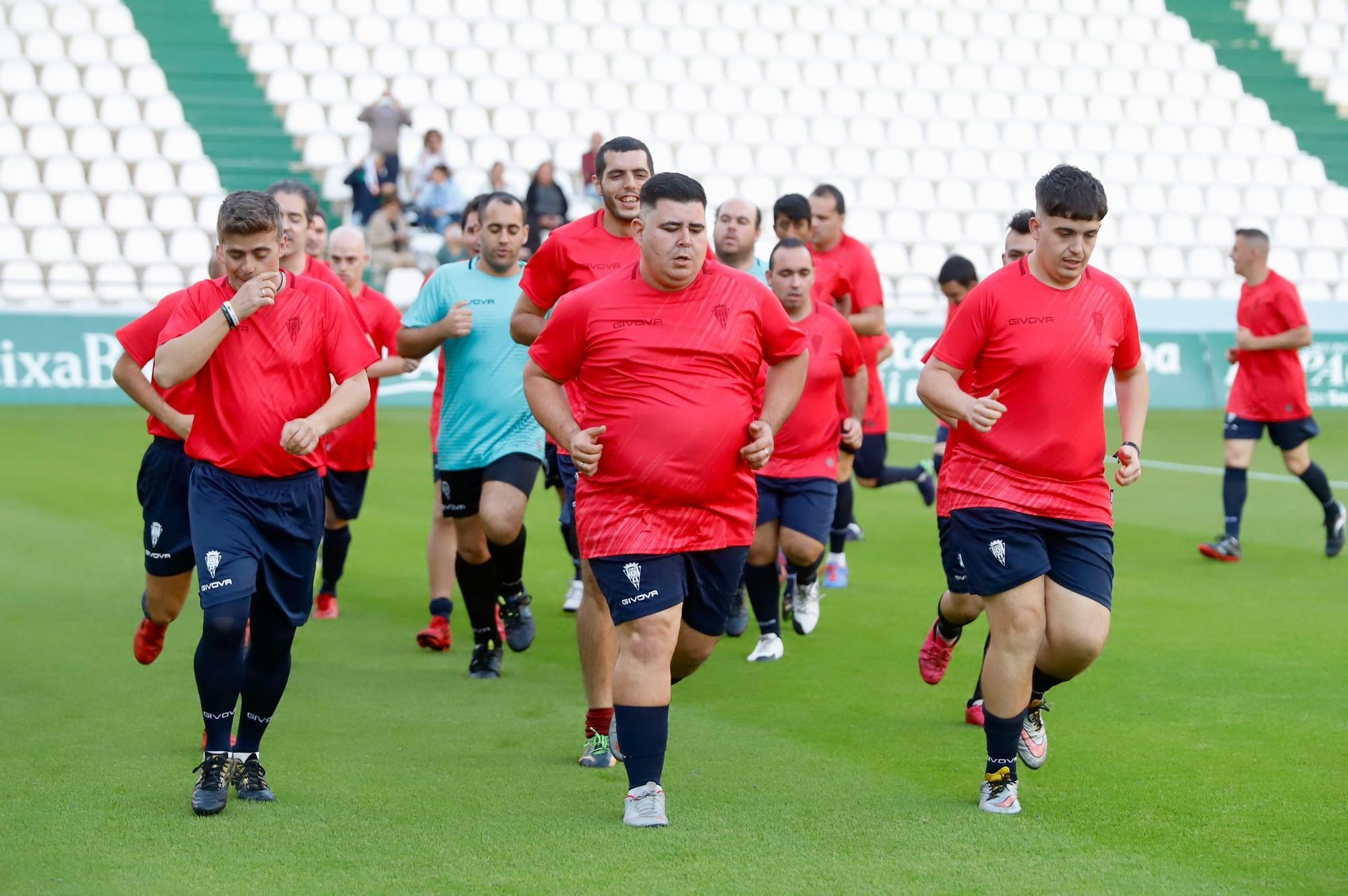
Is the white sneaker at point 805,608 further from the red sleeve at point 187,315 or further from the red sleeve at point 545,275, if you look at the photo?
the red sleeve at point 187,315

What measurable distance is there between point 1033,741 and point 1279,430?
6461mm

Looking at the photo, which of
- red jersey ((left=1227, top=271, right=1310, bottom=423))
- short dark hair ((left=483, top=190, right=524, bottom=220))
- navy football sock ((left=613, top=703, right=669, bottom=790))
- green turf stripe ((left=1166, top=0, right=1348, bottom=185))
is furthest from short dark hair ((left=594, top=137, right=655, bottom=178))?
green turf stripe ((left=1166, top=0, right=1348, bottom=185))

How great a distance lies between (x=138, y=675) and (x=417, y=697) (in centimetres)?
143

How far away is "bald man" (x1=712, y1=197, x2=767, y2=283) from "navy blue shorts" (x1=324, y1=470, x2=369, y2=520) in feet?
7.71

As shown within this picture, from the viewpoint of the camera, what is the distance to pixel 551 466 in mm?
8391

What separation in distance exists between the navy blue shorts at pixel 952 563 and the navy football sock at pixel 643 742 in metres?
1.20

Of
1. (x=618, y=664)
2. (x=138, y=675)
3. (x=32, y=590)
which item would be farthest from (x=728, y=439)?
(x=32, y=590)

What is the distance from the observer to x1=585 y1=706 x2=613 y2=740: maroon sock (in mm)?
6316

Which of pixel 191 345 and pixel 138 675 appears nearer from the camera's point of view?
pixel 191 345

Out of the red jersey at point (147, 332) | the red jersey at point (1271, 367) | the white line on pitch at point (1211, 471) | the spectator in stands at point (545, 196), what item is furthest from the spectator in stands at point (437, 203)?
the red jersey at point (147, 332)

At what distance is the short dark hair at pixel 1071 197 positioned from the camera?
5.57 m

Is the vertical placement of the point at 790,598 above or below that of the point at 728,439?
below

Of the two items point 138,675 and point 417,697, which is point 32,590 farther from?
point 417,697

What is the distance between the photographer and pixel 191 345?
5.45 metres
